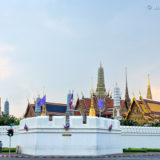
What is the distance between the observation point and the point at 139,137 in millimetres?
38094

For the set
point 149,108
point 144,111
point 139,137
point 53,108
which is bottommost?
point 139,137

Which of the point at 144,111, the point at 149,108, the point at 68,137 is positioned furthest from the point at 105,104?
the point at 68,137

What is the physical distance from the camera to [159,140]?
132ft

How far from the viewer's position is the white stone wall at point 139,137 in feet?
120

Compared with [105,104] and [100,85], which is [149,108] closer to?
[105,104]

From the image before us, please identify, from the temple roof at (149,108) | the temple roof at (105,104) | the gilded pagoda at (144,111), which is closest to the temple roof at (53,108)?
the temple roof at (105,104)

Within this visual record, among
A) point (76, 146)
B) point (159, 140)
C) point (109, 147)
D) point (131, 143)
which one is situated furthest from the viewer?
point (159, 140)

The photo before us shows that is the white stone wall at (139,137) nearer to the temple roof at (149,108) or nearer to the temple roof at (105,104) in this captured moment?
the temple roof at (149,108)

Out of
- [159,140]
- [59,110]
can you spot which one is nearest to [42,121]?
[159,140]

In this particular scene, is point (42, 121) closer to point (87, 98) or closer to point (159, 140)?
point (159, 140)

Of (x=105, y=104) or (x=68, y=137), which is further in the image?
(x=105, y=104)

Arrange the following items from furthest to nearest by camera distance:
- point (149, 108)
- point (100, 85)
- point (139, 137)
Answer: point (100, 85) → point (149, 108) → point (139, 137)

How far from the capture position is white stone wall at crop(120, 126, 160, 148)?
120ft

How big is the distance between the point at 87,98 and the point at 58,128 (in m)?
50.7
